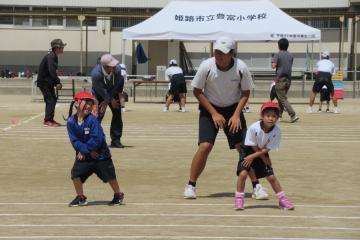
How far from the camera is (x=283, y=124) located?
793 inches

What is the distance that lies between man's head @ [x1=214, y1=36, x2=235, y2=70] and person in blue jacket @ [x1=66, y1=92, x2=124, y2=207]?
1343 millimetres

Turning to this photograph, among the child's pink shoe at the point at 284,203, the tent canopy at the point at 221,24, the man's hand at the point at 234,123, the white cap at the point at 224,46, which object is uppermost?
the tent canopy at the point at 221,24

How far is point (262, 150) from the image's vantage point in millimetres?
8953

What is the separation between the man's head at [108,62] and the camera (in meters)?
14.0

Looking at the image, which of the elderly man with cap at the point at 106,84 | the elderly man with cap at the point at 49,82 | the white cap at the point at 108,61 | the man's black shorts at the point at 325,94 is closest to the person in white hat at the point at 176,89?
the man's black shorts at the point at 325,94

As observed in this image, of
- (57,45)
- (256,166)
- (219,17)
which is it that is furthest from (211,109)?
(219,17)

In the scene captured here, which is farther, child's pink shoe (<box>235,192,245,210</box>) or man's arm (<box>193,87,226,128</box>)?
man's arm (<box>193,87,226,128</box>)

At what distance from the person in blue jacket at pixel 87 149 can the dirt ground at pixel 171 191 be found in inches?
9.7

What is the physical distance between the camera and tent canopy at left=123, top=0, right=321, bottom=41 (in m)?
31.3

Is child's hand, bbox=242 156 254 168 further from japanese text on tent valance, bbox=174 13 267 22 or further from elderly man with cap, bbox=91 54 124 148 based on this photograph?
japanese text on tent valance, bbox=174 13 267 22

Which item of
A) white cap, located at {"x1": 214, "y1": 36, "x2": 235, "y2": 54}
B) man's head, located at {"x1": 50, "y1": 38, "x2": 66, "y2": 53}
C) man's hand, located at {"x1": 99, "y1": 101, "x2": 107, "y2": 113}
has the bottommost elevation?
man's hand, located at {"x1": 99, "y1": 101, "x2": 107, "y2": 113}

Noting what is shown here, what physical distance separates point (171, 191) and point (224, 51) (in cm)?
191

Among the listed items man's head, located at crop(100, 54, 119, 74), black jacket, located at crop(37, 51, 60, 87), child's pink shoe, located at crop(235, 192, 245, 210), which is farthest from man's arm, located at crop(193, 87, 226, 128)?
black jacket, located at crop(37, 51, 60, 87)

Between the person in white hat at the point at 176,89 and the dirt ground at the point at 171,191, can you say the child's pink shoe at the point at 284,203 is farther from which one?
the person in white hat at the point at 176,89
